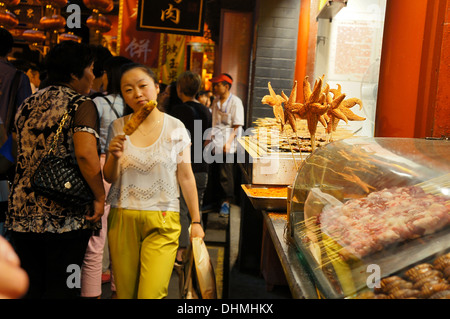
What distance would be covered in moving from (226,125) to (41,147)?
5095 millimetres

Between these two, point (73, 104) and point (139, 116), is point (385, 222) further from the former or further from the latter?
point (73, 104)

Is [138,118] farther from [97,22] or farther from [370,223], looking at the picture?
[97,22]

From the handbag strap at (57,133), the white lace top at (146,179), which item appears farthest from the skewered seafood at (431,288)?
the handbag strap at (57,133)

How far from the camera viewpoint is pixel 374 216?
1.76 meters

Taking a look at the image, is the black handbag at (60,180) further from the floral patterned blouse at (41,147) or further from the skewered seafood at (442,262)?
the skewered seafood at (442,262)

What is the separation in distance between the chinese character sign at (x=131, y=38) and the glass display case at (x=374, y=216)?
7.99 metres

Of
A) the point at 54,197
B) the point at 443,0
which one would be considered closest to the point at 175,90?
the point at 54,197

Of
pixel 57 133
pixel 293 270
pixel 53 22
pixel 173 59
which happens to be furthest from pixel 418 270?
pixel 53 22

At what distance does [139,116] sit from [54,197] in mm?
716

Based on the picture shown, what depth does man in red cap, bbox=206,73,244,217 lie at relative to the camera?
297 inches

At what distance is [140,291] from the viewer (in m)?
2.89

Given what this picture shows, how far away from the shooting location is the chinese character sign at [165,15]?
293 inches

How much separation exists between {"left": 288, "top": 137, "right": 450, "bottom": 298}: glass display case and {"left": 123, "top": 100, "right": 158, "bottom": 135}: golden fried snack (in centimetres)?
115

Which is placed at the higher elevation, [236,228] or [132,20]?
[132,20]
